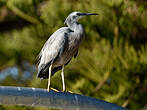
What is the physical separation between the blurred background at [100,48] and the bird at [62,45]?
1.52 meters

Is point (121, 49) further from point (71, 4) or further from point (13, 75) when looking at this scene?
point (13, 75)

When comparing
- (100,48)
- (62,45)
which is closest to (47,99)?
(62,45)

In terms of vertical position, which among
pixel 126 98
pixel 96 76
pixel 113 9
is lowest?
pixel 126 98

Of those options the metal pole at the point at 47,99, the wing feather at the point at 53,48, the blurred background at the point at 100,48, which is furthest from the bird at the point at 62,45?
the blurred background at the point at 100,48

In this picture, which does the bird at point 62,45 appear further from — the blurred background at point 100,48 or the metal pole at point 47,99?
the blurred background at point 100,48

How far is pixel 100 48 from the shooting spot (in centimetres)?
353

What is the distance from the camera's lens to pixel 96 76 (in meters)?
3.48

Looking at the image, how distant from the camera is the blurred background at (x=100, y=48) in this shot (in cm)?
339

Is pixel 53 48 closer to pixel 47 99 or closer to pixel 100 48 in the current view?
pixel 47 99

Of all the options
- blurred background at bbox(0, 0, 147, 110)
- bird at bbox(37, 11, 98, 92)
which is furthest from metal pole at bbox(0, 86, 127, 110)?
blurred background at bbox(0, 0, 147, 110)

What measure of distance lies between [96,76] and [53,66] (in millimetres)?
1713

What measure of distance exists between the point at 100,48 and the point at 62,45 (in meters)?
1.87

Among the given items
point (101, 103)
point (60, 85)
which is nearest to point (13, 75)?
point (60, 85)

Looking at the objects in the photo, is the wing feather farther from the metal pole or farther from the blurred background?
the blurred background
